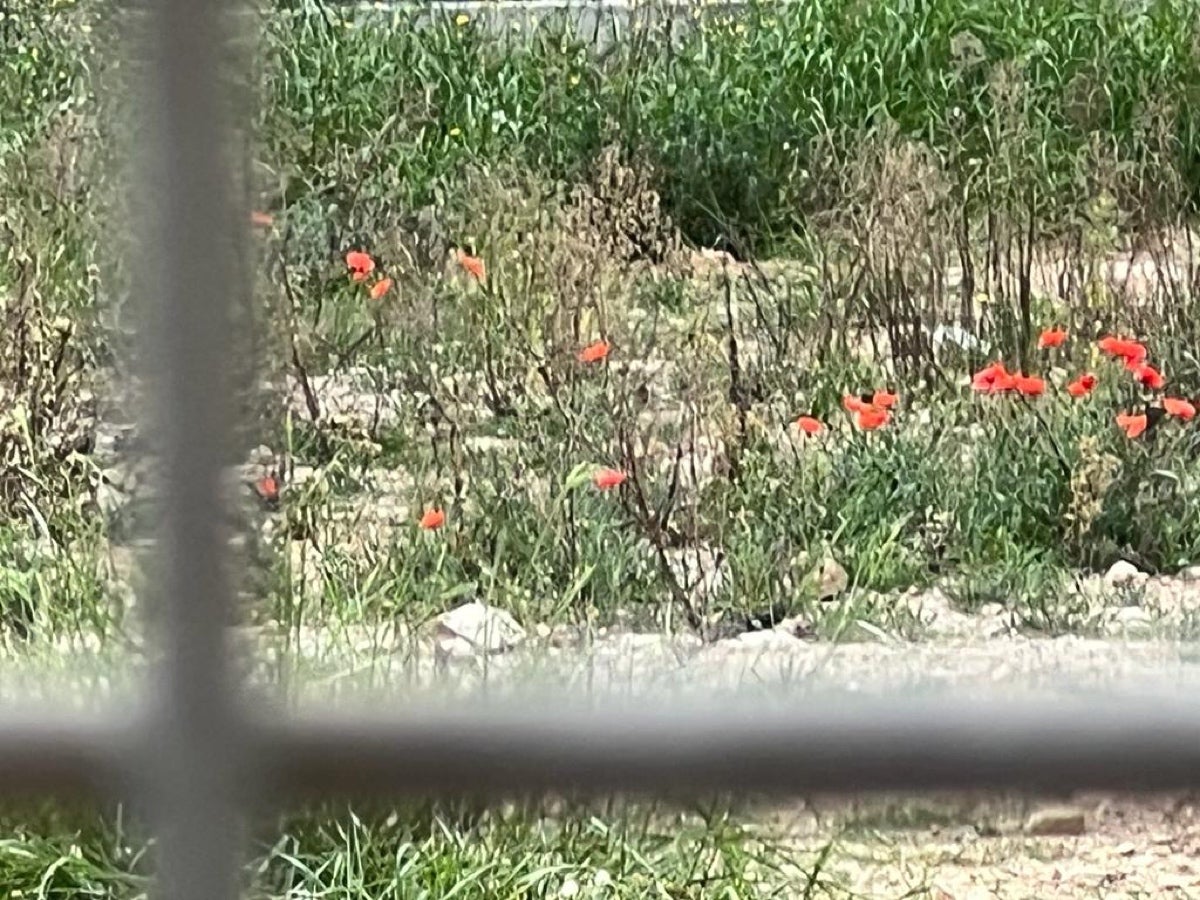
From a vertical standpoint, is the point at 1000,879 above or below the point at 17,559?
below

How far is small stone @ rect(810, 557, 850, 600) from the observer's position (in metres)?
0.62

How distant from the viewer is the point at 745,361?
0.68 meters

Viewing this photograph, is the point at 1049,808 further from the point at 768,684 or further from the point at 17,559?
the point at 17,559

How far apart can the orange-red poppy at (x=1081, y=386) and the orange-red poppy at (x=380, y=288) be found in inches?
11.1

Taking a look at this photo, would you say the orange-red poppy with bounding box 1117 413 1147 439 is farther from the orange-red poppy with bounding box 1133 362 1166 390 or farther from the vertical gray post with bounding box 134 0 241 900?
the vertical gray post with bounding box 134 0 241 900

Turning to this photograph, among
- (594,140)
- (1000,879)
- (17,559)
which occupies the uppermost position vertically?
(594,140)

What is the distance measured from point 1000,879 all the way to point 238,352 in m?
0.32

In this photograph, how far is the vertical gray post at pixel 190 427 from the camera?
348 mm

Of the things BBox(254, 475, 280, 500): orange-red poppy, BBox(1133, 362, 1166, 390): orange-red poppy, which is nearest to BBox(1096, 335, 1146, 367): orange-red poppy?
BBox(1133, 362, 1166, 390): orange-red poppy

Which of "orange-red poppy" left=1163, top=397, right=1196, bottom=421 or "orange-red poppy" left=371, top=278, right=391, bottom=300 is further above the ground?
"orange-red poppy" left=371, top=278, right=391, bottom=300

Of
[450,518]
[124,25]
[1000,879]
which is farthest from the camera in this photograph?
[450,518]

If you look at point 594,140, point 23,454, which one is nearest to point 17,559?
point 23,454

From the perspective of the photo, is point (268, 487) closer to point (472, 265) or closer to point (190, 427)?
point (190, 427)

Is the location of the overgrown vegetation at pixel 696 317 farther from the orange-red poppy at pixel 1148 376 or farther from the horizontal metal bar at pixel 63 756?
the horizontal metal bar at pixel 63 756
